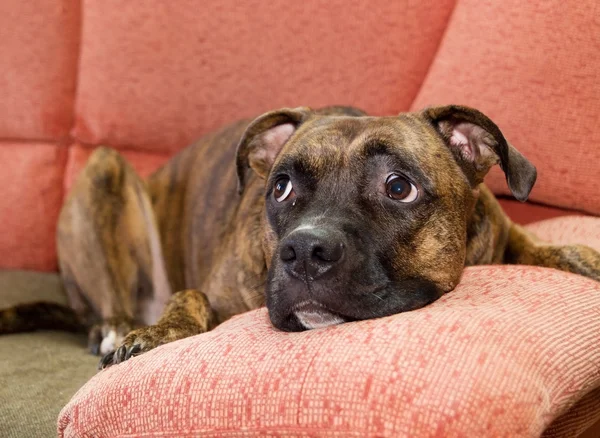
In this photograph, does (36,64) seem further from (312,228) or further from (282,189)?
(312,228)

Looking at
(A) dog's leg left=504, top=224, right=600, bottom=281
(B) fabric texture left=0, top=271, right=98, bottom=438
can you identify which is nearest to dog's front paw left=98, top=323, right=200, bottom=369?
(B) fabric texture left=0, top=271, right=98, bottom=438

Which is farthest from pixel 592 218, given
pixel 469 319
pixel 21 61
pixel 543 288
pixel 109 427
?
pixel 21 61

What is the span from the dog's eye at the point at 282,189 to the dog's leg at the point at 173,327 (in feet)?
1.83

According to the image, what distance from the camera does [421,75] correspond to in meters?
3.75

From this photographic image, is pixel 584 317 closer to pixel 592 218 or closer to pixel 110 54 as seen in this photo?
pixel 592 218

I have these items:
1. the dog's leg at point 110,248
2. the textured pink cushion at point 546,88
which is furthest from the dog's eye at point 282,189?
the dog's leg at point 110,248

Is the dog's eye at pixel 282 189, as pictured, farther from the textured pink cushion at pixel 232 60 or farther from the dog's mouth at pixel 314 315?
the textured pink cushion at pixel 232 60

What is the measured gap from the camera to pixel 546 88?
2977mm

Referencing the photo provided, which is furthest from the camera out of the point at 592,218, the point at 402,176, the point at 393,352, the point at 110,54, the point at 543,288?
the point at 110,54

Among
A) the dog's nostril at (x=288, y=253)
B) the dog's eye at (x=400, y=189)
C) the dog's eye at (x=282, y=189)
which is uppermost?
the dog's eye at (x=400, y=189)

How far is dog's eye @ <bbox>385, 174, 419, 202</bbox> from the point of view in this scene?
2268 mm

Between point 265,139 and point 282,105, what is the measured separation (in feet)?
3.05

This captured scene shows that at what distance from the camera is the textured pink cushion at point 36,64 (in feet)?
13.6

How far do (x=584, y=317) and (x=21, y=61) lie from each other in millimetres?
3431
